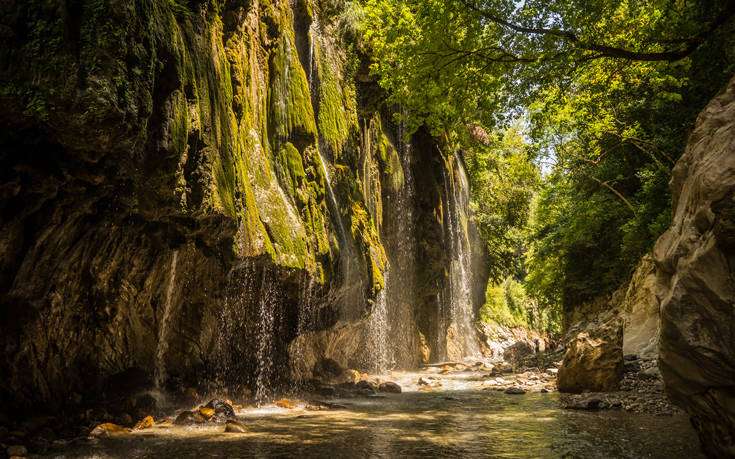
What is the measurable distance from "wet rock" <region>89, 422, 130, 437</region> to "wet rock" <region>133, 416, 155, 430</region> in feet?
0.91

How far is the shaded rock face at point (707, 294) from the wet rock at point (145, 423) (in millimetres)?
7370

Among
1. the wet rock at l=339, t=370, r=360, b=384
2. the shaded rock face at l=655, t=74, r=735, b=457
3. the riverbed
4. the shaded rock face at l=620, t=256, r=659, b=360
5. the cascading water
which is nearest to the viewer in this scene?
the shaded rock face at l=655, t=74, r=735, b=457

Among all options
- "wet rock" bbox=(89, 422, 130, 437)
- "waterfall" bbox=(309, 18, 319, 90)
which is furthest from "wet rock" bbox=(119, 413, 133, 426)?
"waterfall" bbox=(309, 18, 319, 90)

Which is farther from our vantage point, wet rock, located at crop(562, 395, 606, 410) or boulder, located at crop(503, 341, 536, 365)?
boulder, located at crop(503, 341, 536, 365)

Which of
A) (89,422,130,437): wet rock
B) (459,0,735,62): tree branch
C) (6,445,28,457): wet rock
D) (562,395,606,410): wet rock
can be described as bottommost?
(562,395,606,410): wet rock

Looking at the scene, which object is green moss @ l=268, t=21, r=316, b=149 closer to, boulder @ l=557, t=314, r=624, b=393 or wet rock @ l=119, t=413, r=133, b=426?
wet rock @ l=119, t=413, r=133, b=426

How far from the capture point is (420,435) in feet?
22.7

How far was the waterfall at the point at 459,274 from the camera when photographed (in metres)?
24.6

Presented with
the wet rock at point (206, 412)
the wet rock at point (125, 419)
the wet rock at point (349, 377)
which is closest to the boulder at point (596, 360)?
the wet rock at point (349, 377)

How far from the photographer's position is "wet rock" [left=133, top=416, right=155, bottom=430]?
7059mm

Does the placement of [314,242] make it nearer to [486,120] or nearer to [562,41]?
[486,120]

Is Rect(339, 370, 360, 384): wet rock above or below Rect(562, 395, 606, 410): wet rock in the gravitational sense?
above

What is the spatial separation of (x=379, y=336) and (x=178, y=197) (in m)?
13.4

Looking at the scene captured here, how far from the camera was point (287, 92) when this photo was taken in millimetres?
11625
